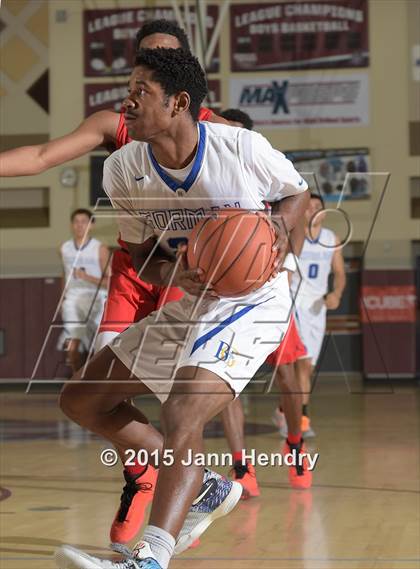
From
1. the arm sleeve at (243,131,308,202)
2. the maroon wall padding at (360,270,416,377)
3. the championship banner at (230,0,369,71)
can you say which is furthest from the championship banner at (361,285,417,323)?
the arm sleeve at (243,131,308,202)

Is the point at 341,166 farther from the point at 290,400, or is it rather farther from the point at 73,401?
the point at 73,401

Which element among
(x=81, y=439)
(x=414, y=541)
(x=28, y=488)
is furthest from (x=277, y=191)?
(x=81, y=439)

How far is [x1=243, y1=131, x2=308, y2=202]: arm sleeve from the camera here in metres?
3.42

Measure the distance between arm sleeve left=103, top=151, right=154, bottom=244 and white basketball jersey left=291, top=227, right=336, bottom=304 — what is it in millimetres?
4770

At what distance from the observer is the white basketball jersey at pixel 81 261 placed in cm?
1087

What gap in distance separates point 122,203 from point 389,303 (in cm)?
1057

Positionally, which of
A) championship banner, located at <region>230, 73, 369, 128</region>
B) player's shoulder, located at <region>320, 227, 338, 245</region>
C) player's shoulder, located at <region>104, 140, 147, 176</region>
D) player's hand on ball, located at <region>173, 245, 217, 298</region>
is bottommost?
player's hand on ball, located at <region>173, 245, 217, 298</region>

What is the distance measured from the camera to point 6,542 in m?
4.52

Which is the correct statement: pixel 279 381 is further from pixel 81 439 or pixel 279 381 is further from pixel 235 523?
pixel 81 439

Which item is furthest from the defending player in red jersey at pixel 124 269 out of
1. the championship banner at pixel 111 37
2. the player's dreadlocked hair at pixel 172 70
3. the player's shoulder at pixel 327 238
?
the championship banner at pixel 111 37

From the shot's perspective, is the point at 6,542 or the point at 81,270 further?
the point at 81,270

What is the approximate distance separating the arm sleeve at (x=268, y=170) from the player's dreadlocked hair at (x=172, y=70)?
242 millimetres

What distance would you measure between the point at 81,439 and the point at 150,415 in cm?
184

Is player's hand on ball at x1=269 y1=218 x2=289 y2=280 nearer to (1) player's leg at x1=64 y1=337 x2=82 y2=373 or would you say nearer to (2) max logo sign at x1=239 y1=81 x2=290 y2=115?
(1) player's leg at x1=64 y1=337 x2=82 y2=373
